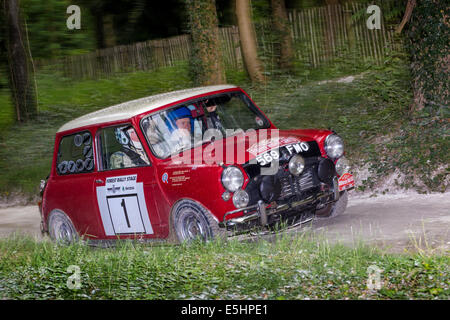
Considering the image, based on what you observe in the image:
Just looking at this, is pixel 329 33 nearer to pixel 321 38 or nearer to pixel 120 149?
pixel 321 38

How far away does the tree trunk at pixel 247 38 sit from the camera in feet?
59.8

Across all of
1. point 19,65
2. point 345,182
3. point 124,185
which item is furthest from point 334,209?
point 19,65

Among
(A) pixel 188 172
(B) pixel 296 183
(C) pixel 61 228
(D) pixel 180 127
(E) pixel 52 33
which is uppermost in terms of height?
(E) pixel 52 33

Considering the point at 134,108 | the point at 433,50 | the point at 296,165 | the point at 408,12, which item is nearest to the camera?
Answer: the point at 296,165

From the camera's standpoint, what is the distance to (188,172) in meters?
7.07

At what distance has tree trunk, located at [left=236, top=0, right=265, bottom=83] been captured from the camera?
59.8 feet

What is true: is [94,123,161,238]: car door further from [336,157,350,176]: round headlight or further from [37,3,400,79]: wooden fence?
[37,3,400,79]: wooden fence

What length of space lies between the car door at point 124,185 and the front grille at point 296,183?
1.44m

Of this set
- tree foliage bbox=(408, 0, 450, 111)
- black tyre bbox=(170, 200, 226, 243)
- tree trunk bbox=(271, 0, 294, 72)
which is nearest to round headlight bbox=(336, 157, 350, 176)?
black tyre bbox=(170, 200, 226, 243)

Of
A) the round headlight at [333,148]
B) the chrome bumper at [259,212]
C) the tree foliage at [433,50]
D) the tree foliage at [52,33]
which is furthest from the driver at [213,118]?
the tree foliage at [52,33]

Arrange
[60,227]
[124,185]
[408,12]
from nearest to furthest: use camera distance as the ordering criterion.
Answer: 1. [124,185]
2. [60,227]
3. [408,12]

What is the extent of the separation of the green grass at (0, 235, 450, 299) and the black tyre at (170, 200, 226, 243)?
0.17 m

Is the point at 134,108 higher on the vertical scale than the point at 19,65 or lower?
lower

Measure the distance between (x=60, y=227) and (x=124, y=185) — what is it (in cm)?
167
